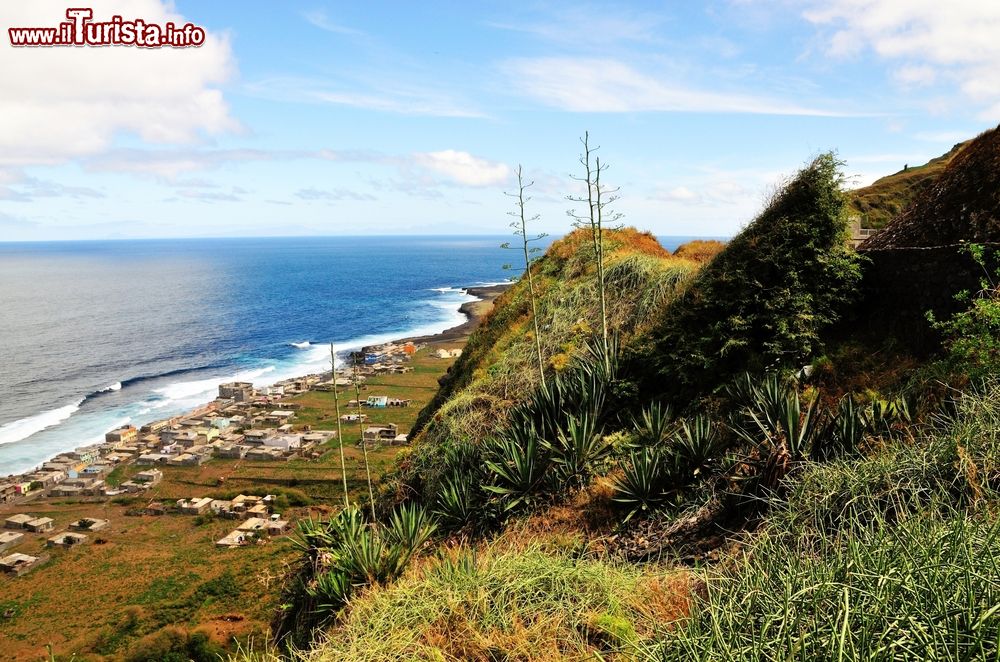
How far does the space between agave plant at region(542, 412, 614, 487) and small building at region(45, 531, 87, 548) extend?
29200 millimetres

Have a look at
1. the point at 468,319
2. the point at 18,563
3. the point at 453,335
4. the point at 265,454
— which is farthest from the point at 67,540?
the point at 468,319

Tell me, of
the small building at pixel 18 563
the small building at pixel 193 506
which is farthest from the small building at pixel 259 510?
the small building at pixel 18 563

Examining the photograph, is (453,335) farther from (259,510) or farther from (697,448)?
(697,448)

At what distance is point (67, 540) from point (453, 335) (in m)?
49.4

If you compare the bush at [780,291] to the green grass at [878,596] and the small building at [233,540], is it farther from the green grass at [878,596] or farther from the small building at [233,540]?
the small building at [233,540]

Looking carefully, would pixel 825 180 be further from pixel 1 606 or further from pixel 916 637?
pixel 1 606

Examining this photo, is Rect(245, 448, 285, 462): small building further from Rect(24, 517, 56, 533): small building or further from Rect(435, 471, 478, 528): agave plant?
Rect(435, 471, 478, 528): agave plant

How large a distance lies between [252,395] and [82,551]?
2491 cm

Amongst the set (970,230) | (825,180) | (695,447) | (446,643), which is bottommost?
(446,643)

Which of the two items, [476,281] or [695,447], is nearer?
[695,447]

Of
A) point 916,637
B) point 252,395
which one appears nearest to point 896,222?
point 916,637

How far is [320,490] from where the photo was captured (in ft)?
110

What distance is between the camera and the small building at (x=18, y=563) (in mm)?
25562

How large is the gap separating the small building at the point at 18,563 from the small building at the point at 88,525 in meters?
3.12
